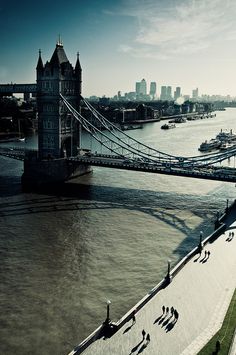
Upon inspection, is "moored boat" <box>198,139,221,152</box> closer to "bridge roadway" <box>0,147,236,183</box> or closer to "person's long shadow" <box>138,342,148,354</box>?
"bridge roadway" <box>0,147,236,183</box>

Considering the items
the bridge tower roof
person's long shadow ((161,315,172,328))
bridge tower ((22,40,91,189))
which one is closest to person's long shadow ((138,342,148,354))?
person's long shadow ((161,315,172,328))

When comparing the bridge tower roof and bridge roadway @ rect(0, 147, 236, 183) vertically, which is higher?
the bridge tower roof

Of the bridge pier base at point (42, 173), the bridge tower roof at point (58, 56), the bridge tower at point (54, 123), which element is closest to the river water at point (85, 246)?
the bridge pier base at point (42, 173)

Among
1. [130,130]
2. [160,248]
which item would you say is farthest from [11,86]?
[130,130]

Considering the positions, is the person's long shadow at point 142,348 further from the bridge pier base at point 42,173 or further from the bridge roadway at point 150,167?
the bridge pier base at point 42,173

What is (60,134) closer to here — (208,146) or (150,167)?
(150,167)
